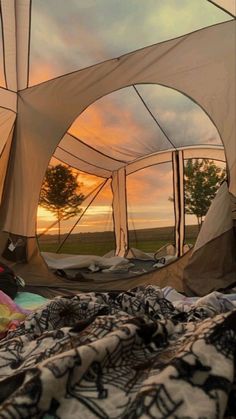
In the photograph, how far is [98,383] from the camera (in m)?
0.59

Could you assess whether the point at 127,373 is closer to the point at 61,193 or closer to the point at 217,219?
the point at 217,219

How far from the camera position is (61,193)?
309 centimetres

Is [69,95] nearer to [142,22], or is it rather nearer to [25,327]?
[142,22]

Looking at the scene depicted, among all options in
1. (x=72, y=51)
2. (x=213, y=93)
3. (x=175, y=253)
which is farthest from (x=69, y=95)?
(x=175, y=253)

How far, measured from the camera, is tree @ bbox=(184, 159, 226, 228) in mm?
2568

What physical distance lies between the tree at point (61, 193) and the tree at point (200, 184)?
2.55 feet

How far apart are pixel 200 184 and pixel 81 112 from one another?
3.02 feet

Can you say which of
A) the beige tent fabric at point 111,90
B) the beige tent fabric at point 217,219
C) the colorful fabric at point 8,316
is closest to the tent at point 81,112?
the beige tent fabric at point 111,90

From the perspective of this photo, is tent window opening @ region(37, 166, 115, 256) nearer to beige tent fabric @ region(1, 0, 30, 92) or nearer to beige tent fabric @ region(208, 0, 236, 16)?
beige tent fabric @ region(1, 0, 30, 92)

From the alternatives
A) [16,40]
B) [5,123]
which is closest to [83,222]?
[5,123]

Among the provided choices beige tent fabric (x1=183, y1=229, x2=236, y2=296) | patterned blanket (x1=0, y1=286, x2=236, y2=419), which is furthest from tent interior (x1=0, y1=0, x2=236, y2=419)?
patterned blanket (x1=0, y1=286, x2=236, y2=419)

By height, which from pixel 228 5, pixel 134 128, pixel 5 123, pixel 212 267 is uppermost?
pixel 228 5

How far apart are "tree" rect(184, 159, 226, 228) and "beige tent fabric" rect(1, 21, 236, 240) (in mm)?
162

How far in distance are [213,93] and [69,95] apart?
98 centimetres
